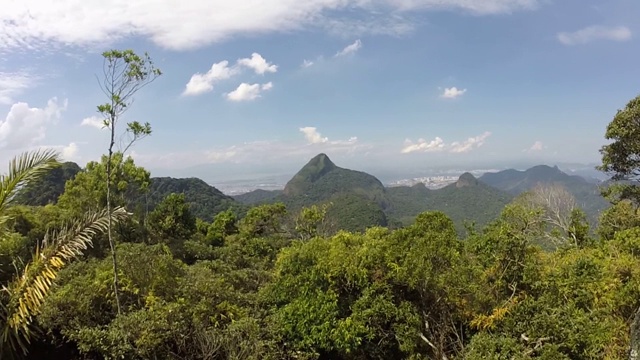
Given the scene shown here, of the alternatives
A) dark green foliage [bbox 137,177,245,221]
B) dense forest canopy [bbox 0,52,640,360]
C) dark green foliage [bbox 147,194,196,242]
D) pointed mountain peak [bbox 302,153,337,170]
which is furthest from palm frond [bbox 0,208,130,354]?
pointed mountain peak [bbox 302,153,337,170]

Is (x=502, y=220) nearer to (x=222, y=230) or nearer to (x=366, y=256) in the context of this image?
(x=366, y=256)

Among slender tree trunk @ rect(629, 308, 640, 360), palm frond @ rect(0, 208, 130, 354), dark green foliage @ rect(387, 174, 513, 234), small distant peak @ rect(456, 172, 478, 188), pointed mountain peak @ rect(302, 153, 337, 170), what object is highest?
pointed mountain peak @ rect(302, 153, 337, 170)

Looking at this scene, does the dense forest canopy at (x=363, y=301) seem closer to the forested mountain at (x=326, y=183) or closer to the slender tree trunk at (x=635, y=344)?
the slender tree trunk at (x=635, y=344)

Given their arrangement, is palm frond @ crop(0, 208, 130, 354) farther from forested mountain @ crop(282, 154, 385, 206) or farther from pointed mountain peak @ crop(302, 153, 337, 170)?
pointed mountain peak @ crop(302, 153, 337, 170)

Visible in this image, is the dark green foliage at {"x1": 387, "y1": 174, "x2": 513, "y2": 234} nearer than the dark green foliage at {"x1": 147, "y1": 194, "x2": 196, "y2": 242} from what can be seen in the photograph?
No

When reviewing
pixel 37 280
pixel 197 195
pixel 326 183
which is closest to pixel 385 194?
pixel 326 183

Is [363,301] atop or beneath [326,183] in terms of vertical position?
beneath

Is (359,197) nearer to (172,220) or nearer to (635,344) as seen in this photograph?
(172,220)

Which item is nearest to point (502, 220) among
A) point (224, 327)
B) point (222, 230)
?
point (224, 327)

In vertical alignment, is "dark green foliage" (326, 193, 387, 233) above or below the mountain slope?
below
